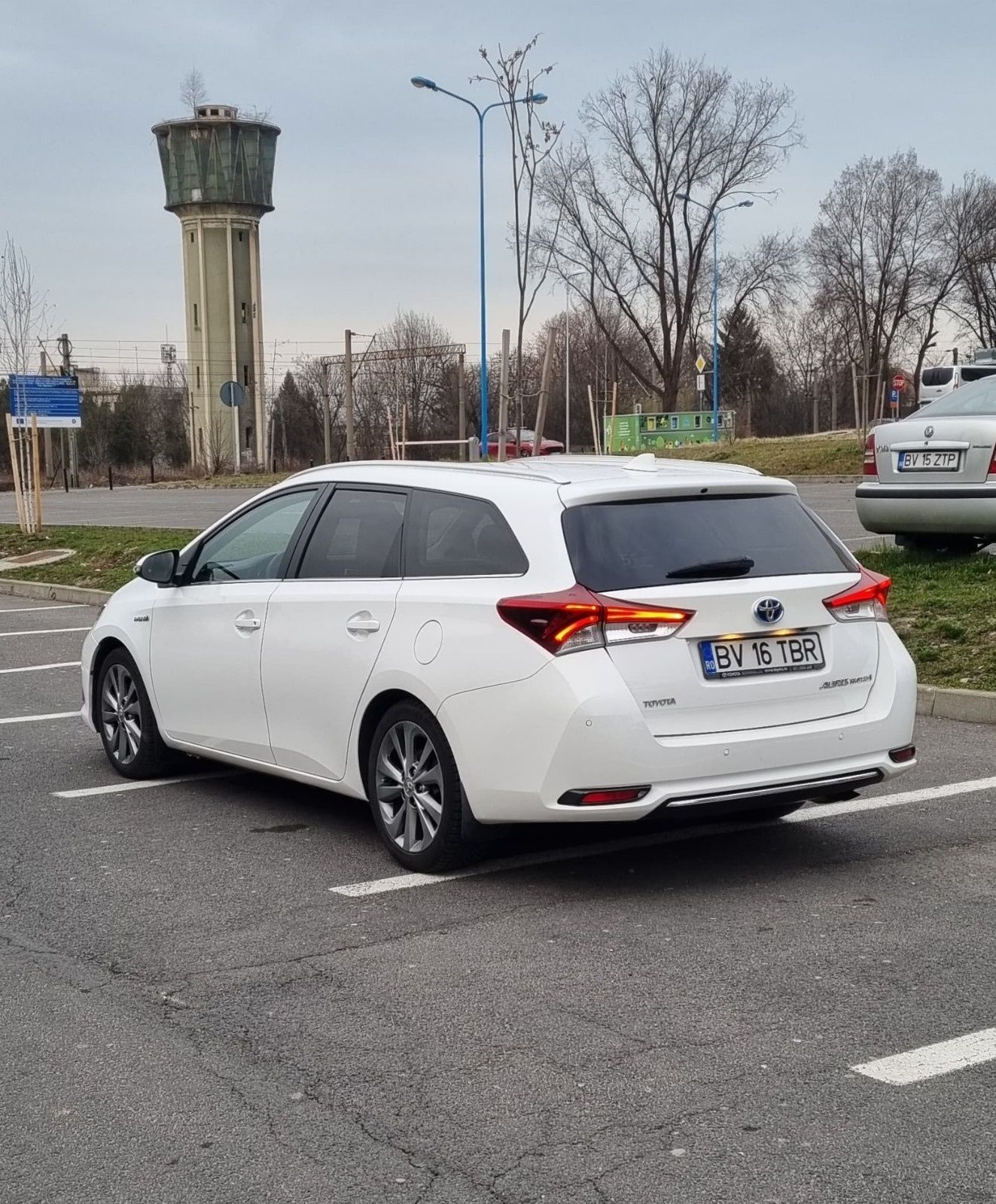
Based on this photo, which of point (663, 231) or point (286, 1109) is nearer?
point (286, 1109)

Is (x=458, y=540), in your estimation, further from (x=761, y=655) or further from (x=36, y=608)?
(x=36, y=608)

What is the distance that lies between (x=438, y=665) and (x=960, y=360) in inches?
2968

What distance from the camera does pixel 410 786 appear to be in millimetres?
6012

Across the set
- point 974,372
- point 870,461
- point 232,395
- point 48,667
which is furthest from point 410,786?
point 232,395

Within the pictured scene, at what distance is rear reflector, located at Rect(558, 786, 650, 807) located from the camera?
5406mm

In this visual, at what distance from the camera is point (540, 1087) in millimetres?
3932

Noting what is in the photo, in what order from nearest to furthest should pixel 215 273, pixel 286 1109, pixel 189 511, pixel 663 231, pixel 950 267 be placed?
pixel 286 1109 < pixel 189 511 < pixel 663 231 < pixel 950 267 < pixel 215 273

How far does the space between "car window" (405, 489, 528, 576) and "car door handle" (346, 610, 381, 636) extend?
0.22 meters

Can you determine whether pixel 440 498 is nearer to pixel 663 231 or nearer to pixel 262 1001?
pixel 262 1001

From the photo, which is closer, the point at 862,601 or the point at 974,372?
the point at 862,601

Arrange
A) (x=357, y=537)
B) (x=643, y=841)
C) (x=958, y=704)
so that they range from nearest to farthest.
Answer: (x=643, y=841)
(x=357, y=537)
(x=958, y=704)

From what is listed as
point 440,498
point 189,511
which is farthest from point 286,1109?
point 189,511

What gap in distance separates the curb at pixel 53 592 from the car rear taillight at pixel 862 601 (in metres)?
12.3

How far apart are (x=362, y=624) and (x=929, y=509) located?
Answer: 7.37m
